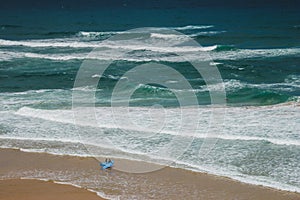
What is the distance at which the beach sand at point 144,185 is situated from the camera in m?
11.0

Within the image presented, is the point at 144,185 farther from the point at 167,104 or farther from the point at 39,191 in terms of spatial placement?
the point at 167,104

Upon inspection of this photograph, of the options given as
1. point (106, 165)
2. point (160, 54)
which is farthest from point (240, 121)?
point (160, 54)

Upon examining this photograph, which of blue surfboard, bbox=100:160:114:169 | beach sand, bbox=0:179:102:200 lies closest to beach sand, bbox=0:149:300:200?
beach sand, bbox=0:179:102:200

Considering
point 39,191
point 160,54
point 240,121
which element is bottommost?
point 39,191

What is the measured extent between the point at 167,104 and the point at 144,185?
7.64m

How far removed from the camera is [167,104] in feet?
62.5

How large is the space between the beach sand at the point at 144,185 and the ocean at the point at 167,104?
18.7 inches

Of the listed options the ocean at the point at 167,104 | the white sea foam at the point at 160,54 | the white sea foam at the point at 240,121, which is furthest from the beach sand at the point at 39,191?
the white sea foam at the point at 160,54

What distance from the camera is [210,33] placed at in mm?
41969

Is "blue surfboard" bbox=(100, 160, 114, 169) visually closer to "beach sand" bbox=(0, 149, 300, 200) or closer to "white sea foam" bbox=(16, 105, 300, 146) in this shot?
"beach sand" bbox=(0, 149, 300, 200)

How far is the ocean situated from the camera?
1373 centimetres

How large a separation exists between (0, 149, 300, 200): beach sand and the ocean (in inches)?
18.7

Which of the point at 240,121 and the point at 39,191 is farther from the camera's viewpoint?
the point at 240,121

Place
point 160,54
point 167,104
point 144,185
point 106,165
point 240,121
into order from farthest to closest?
1. point 160,54
2. point 167,104
3. point 240,121
4. point 106,165
5. point 144,185
